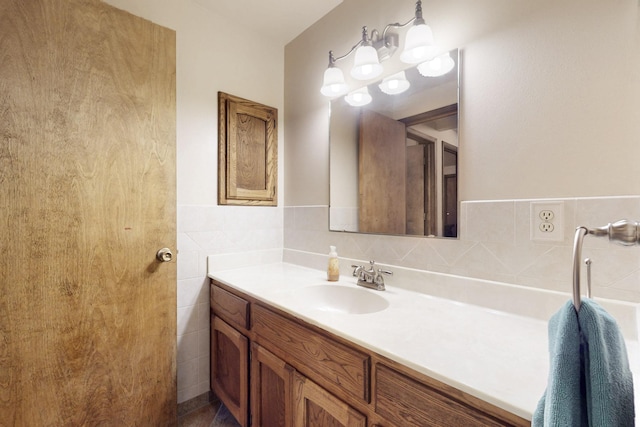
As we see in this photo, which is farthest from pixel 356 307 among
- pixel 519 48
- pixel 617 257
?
pixel 519 48

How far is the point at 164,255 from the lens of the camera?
4.49ft

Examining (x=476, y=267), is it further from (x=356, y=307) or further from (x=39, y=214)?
(x=39, y=214)

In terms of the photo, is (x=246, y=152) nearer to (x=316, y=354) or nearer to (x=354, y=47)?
(x=354, y=47)

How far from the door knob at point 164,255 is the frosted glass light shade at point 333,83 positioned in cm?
118

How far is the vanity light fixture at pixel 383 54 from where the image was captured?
1168mm

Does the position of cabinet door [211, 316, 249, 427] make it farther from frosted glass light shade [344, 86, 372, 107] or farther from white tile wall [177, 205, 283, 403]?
frosted glass light shade [344, 86, 372, 107]

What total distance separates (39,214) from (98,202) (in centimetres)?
19

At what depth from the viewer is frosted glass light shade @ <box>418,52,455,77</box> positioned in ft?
3.82

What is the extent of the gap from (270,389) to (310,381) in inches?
12.0

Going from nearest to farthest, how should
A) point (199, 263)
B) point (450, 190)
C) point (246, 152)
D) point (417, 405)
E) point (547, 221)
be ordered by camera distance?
point (417, 405) → point (547, 221) → point (450, 190) → point (199, 263) → point (246, 152)


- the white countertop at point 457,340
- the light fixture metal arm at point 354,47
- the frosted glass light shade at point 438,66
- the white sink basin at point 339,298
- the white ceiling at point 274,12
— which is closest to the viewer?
the white countertop at point 457,340

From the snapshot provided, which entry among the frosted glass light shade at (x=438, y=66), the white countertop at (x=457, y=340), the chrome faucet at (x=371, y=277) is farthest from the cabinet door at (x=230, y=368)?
the frosted glass light shade at (x=438, y=66)

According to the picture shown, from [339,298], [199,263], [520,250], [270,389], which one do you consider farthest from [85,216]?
[520,250]

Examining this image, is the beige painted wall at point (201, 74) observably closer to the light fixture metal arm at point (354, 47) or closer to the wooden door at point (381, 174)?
the light fixture metal arm at point (354, 47)
